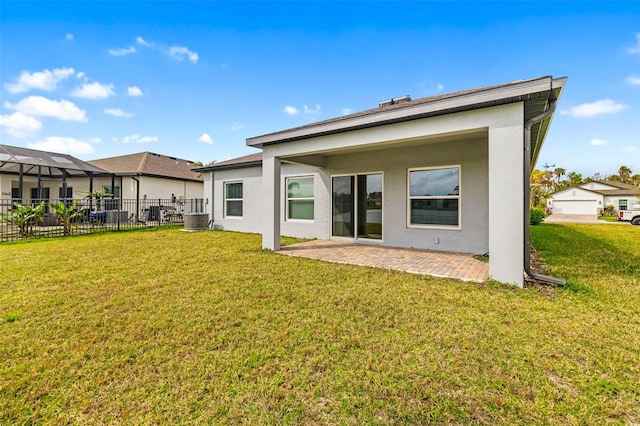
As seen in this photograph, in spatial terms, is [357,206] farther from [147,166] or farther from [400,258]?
[147,166]

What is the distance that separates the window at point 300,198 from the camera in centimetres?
958

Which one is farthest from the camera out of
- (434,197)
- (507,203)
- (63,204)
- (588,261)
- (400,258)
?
(63,204)

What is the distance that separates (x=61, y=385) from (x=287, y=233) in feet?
26.6

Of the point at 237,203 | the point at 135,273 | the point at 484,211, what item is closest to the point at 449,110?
the point at 484,211

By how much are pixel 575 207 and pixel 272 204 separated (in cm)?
4502

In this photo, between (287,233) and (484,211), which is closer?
(484,211)

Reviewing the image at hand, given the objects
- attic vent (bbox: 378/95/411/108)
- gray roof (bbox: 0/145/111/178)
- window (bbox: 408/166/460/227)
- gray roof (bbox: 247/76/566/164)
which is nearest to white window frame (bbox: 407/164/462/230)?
window (bbox: 408/166/460/227)

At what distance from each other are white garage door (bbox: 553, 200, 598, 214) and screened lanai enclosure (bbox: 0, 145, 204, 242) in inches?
1782

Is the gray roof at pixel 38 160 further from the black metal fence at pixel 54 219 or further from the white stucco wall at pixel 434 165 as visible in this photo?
the white stucco wall at pixel 434 165

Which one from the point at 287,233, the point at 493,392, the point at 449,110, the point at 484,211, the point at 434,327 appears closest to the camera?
the point at 493,392

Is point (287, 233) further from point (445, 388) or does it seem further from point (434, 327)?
point (445, 388)

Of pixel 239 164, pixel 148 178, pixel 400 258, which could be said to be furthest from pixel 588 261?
pixel 148 178

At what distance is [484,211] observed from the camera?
21.6 ft

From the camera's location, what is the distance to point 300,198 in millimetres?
9797
